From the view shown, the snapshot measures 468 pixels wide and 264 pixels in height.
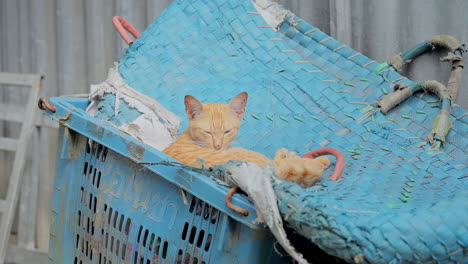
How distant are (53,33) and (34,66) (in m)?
0.19

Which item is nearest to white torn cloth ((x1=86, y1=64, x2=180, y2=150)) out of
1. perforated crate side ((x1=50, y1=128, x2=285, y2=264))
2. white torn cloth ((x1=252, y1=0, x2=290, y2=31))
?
perforated crate side ((x1=50, y1=128, x2=285, y2=264))

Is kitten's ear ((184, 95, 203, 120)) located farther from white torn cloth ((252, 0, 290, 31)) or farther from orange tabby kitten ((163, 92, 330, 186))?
white torn cloth ((252, 0, 290, 31))

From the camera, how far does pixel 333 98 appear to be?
6.19 ft

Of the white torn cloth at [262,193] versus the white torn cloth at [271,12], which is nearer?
the white torn cloth at [262,193]

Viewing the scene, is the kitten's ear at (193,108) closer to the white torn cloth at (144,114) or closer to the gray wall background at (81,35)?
the white torn cloth at (144,114)

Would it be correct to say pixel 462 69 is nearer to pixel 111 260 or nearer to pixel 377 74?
pixel 377 74

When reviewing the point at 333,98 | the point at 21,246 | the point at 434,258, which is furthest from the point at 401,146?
the point at 21,246

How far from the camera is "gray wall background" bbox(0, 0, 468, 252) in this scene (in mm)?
2191

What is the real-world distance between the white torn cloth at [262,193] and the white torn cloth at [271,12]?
1019 mm

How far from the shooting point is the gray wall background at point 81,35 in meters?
2.19

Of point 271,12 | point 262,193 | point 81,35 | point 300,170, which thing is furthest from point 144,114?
point 81,35

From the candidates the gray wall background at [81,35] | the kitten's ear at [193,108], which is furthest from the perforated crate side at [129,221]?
the gray wall background at [81,35]

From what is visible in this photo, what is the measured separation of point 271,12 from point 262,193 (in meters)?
1.17

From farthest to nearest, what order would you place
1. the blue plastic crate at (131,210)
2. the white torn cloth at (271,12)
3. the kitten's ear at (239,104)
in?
the white torn cloth at (271,12)
the kitten's ear at (239,104)
the blue plastic crate at (131,210)
